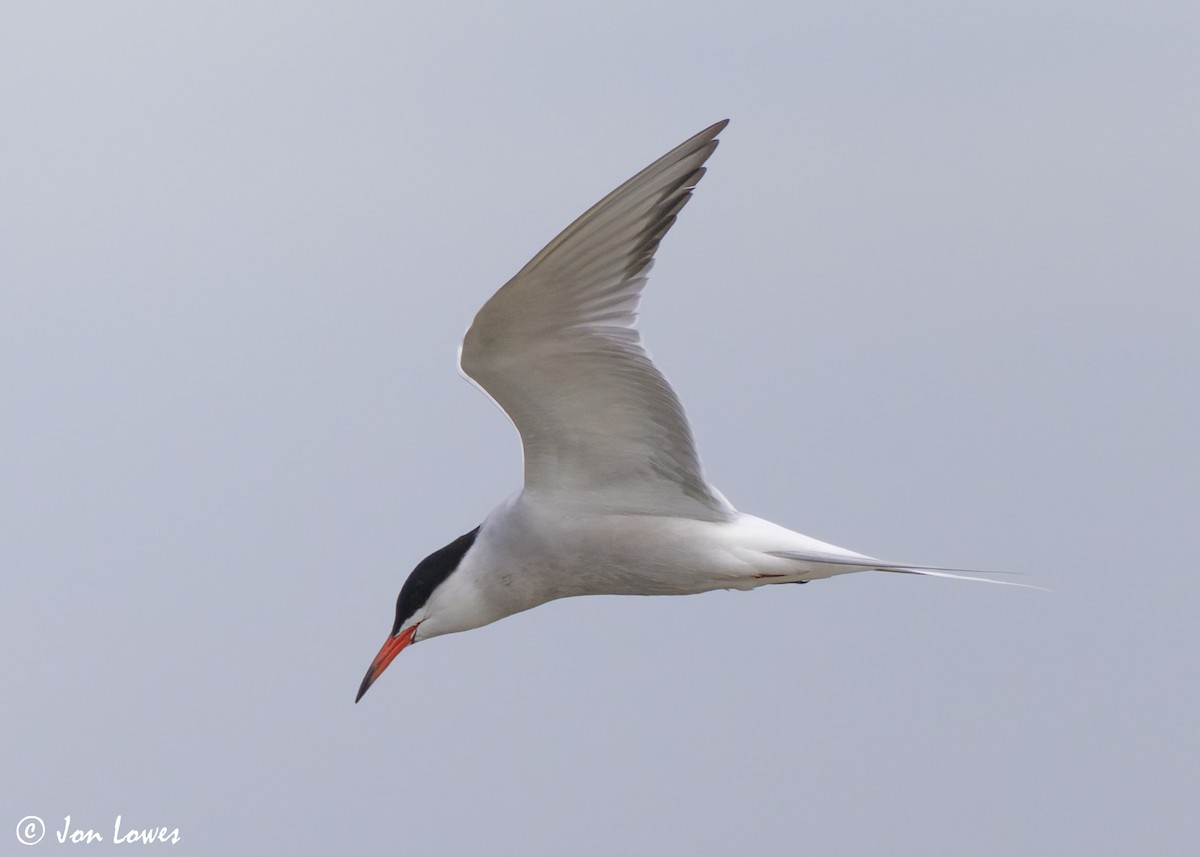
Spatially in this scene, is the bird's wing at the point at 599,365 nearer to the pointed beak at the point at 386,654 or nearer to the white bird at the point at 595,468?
the white bird at the point at 595,468

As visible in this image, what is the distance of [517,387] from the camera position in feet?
12.5

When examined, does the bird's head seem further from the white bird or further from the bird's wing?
the bird's wing

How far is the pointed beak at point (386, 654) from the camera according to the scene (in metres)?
4.38

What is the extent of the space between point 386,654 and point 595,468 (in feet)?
3.14

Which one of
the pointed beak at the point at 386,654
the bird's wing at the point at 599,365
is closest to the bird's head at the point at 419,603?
the pointed beak at the point at 386,654

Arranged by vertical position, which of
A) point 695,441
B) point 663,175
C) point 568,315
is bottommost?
point 695,441

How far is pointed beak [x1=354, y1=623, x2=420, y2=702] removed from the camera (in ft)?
14.4

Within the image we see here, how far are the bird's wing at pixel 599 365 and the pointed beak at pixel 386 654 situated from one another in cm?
68

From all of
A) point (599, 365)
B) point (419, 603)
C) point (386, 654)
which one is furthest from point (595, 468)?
point (386, 654)

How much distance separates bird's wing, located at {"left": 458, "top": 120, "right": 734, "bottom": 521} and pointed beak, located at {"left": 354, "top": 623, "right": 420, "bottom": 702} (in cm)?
68

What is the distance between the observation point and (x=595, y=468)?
4.02 m

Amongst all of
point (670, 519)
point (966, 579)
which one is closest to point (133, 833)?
point (670, 519)

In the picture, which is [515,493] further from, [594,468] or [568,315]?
[568,315]

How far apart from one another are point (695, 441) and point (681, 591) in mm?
476
